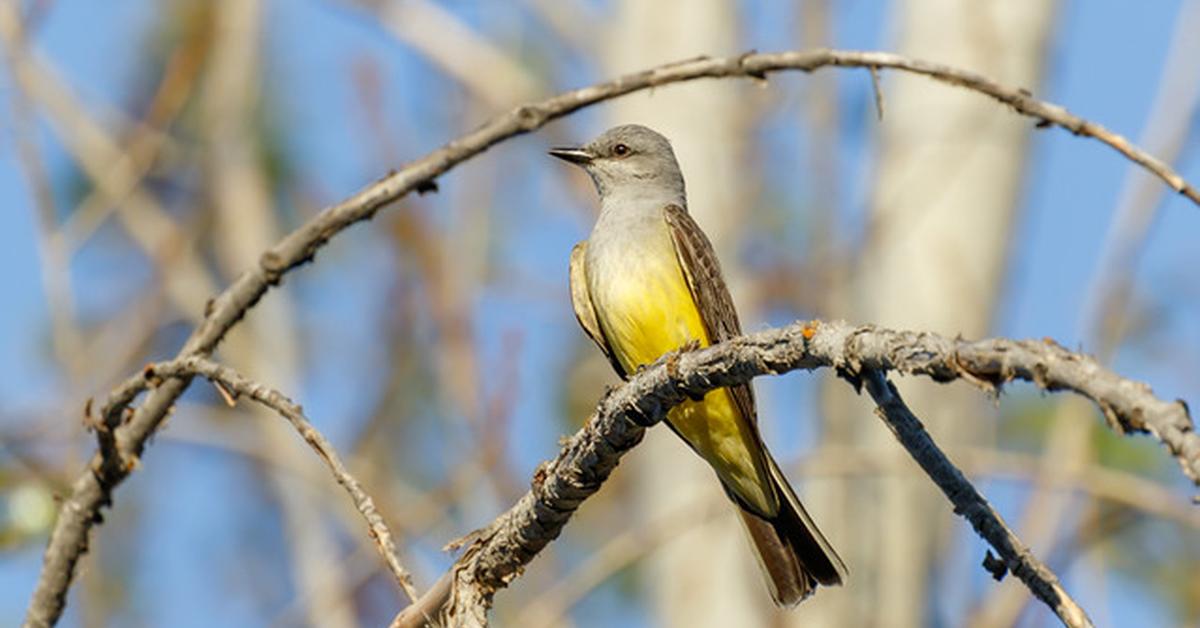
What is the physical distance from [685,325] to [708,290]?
0.48 feet

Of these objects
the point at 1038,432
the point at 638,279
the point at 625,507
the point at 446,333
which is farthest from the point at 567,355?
the point at 638,279

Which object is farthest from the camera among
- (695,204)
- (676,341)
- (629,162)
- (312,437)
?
(695,204)

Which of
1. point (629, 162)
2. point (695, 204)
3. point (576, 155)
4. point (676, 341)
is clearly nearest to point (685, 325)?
point (676, 341)

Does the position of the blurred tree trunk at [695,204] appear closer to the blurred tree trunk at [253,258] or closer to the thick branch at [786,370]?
the blurred tree trunk at [253,258]

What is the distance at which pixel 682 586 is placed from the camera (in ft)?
32.3

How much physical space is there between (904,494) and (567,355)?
6324 mm

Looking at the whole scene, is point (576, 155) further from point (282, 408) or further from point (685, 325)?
point (282, 408)

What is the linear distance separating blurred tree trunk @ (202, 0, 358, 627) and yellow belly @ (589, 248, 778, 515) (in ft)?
13.7

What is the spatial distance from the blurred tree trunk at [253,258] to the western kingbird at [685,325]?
3.95 metres

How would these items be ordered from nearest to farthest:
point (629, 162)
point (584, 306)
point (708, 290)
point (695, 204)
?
point (708, 290), point (584, 306), point (629, 162), point (695, 204)

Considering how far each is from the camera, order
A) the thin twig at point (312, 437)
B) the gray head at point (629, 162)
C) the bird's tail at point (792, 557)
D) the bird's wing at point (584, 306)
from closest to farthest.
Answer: the thin twig at point (312, 437) → the bird's tail at point (792, 557) → the bird's wing at point (584, 306) → the gray head at point (629, 162)

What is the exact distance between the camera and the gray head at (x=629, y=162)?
6.78m

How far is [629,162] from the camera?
6.94 m

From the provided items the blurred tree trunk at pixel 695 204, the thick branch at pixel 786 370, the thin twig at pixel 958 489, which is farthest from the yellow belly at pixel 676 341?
the blurred tree trunk at pixel 695 204
